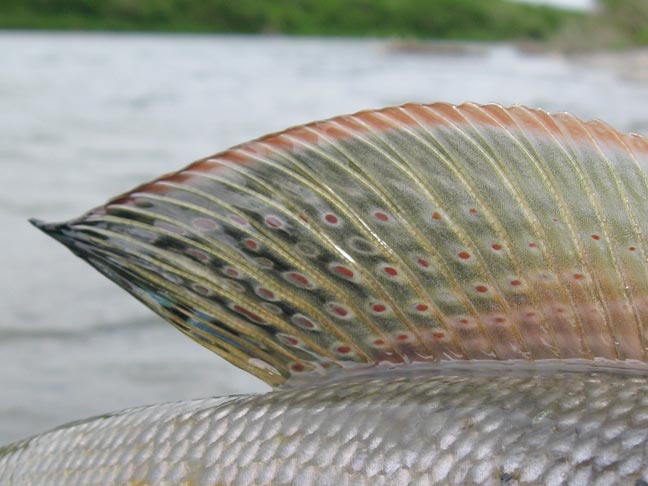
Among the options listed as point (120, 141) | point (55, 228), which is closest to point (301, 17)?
point (120, 141)

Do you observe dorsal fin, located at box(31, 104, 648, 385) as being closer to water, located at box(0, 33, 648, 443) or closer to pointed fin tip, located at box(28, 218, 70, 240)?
pointed fin tip, located at box(28, 218, 70, 240)

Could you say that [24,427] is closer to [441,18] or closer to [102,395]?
[102,395]

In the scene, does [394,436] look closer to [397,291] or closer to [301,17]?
[397,291]

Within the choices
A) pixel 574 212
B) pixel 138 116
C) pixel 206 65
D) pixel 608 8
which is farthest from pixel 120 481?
pixel 608 8

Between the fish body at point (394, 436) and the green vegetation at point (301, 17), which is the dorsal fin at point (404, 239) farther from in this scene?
the green vegetation at point (301, 17)

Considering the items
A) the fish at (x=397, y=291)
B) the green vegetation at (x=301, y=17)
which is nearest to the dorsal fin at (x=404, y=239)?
the fish at (x=397, y=291)

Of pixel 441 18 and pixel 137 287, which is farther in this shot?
pixel 441 18
